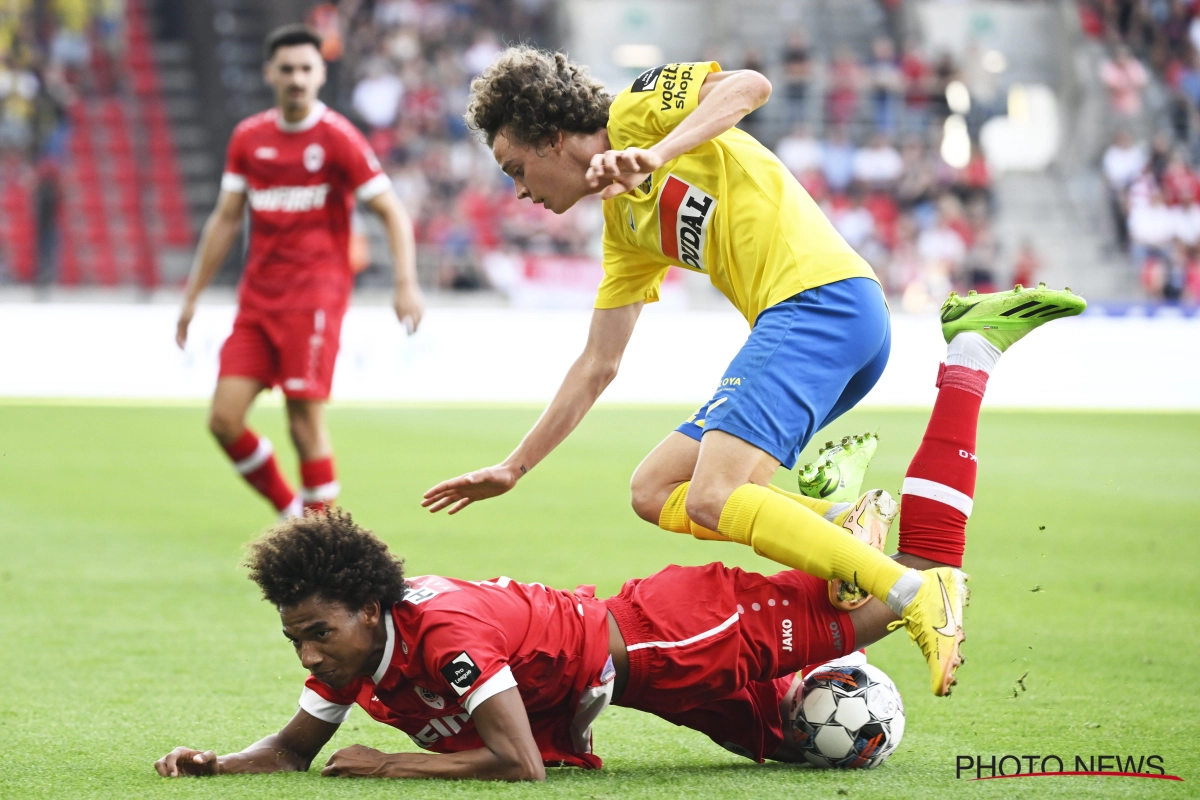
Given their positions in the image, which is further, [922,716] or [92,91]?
[92,91]

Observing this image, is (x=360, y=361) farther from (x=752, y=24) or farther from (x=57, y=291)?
(x=752, y=24)

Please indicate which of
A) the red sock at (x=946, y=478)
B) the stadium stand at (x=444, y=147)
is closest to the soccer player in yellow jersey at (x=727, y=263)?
the red sock at (x=946, y=478)

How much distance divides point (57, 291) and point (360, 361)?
3758 millimetres

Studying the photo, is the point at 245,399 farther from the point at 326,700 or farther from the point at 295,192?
the point at 326,700

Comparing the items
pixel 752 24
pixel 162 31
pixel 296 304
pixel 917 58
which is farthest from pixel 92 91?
pixel 296 304

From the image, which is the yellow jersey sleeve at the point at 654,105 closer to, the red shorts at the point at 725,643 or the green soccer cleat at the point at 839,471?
the green soccer cleat at the point at 839,471

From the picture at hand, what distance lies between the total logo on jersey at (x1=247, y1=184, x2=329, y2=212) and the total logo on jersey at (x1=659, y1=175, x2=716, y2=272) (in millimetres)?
3711

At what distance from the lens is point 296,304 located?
7438mm

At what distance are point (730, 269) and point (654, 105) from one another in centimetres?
53

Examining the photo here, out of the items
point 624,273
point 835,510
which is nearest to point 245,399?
point 624,273

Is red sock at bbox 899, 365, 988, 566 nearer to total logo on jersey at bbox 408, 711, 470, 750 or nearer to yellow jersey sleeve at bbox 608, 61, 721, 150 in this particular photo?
yellow jersey sleeve at bbox 608, 61, 721, 150

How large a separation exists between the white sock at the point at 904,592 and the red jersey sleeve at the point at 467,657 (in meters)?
0.96

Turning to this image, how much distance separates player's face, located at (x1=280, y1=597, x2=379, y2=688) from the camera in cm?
346

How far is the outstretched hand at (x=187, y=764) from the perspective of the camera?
11.8 ft
